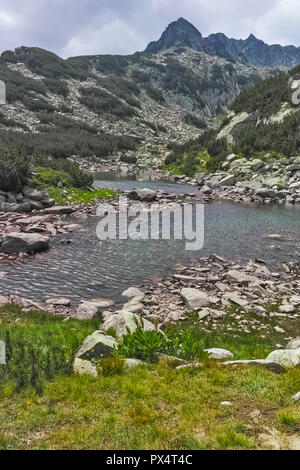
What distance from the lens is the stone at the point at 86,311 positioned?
9469 mm

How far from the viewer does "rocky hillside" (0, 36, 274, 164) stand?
61.3 metres

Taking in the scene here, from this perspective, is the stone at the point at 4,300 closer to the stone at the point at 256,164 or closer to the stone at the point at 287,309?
the stone at the point at 287,309

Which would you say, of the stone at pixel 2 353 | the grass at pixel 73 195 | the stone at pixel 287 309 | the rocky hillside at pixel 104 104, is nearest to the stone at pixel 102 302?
the stone at pixel 2 353

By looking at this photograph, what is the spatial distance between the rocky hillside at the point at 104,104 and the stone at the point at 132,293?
123ft

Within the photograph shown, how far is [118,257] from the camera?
589 inches

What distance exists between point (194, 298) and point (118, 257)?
18.6 ft

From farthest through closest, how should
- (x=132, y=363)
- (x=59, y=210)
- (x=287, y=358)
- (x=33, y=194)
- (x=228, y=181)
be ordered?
1. (x=228, y=181)
2. (x=33, y=194)
3. (x=59, y=210)
4. (x=287, y=358)
5. (x=132, y=363)

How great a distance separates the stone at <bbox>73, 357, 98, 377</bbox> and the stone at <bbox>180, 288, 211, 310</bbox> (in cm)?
519

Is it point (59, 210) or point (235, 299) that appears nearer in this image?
point (235, 299)

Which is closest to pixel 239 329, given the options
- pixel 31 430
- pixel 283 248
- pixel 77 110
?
pixel 31 430

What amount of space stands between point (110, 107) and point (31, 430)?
9793cm

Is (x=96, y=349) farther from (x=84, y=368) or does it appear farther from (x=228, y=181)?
(x=228, y=181)

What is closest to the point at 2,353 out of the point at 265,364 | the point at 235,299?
the point at 265,364

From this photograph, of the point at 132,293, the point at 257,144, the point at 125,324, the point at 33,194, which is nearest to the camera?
the point at 125,324
